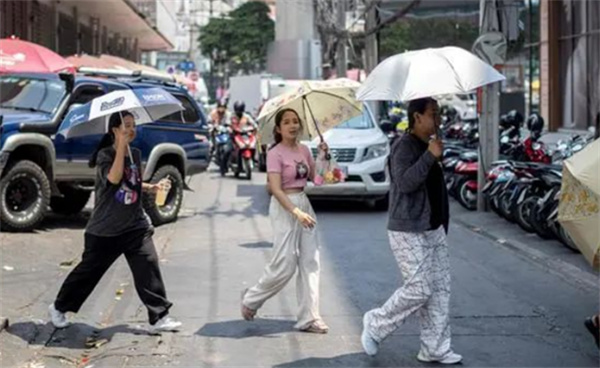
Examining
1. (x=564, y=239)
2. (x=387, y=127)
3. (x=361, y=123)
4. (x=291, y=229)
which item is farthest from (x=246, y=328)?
(x=387, y=127)

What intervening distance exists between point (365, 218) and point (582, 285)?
5.86m

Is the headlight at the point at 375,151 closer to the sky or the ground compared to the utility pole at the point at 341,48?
closer to the ground

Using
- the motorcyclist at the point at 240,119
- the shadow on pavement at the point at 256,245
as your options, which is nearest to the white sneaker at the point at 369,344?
the shadow on pavement at the point at 256,245

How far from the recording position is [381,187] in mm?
15414

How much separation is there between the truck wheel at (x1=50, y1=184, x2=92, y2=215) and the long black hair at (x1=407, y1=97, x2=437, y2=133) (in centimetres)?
859

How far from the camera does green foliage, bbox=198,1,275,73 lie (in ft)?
206

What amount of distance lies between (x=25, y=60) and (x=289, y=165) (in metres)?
8.55

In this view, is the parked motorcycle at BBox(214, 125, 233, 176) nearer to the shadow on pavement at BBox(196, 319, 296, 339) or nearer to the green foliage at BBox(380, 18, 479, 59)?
the shadow on pavement at BBox(196, 319, 296, 339)

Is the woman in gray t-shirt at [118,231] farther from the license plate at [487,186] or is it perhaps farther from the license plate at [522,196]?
the license plate at [487,186]

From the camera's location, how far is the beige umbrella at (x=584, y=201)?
18.1ft

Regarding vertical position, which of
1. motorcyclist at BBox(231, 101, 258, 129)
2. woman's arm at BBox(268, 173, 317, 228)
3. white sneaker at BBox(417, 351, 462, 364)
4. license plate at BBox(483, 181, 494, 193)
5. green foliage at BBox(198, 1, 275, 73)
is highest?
green foliage at BBox(198, 1, 275, 73)

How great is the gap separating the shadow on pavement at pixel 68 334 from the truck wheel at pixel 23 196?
4560 millimetres

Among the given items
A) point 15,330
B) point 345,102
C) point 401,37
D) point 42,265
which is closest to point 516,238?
point 345,102

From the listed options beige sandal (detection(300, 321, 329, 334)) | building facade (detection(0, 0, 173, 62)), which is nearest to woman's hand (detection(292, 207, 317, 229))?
beige sandal (detection(300, 321, 329, 334))
